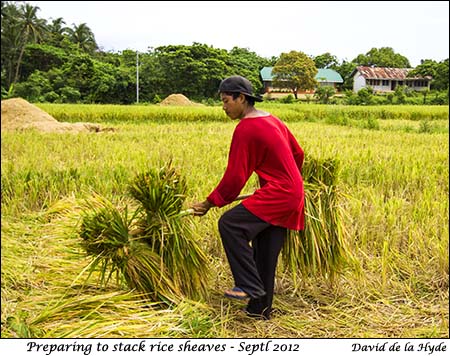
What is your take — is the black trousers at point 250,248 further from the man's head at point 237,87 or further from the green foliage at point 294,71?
the green foliage at point 294,71

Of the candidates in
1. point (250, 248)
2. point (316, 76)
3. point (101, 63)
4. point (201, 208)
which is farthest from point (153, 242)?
point (101, 63)

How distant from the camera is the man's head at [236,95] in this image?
244cm

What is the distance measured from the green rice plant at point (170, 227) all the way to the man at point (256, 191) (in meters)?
0.16

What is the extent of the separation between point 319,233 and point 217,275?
0.69 m

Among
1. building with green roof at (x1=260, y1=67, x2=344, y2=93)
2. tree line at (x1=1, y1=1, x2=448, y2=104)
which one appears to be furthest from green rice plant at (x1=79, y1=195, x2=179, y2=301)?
tree line at (x1=1, y1=1, x2=448, y2=104)

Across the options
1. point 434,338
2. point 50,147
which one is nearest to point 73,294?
point 434,338

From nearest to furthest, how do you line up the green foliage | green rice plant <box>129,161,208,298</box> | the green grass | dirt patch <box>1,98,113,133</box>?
the green grass < green rice plant <box>129,161,208,298</box> < the green foliage < dirt patch <box>1,98,113,133</box>

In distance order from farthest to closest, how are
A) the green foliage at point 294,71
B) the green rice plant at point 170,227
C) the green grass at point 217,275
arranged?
the green foliage at point 294,71
the green rice plant at point 170,227
the green grass at point 217,275

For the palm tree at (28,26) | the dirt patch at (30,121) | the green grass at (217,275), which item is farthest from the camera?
the dirt patch at (30,121)

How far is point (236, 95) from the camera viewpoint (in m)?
2.45

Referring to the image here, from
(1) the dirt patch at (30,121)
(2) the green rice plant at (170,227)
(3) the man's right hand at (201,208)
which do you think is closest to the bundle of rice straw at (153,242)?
(2) the green rice plant at (170,227)

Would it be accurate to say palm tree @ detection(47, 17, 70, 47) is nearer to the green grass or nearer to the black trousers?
the green grass

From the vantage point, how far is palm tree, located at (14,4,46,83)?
8165 mm

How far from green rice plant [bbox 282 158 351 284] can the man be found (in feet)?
1.12
